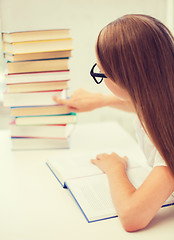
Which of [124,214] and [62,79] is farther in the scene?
[62,79]

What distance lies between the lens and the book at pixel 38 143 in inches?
47.8

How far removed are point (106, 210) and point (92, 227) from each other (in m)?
0.07

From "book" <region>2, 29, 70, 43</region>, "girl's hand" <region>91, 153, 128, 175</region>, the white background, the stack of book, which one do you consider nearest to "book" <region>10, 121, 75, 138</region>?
the stack of book

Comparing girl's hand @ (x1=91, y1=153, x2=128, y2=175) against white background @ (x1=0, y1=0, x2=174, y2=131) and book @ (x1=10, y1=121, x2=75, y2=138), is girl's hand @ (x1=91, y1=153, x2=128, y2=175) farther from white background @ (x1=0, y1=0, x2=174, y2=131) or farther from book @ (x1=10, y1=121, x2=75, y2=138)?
white background @ (x1=0, y1=0, x2=174, y2=131)

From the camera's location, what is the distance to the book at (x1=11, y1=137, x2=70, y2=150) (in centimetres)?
121

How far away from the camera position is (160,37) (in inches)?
27.5

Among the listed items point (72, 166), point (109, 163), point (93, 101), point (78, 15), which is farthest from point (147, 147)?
point (78, 15)

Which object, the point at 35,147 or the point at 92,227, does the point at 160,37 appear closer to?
the point at 92,227

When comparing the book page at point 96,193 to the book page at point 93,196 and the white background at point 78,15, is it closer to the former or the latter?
the book page at point 93,196

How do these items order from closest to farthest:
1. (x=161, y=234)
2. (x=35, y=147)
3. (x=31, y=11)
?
(x=161, y=234) < (x=35, y=147) < (x=31, y=11)

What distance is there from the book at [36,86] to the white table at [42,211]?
232mm

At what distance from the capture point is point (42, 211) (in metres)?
0.78

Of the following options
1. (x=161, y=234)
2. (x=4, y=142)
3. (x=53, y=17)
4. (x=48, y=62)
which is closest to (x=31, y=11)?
(x=53, y=17)

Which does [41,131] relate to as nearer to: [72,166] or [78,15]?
[72,166]
